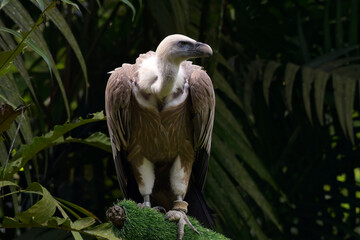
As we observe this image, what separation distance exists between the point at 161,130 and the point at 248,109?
1.85 m

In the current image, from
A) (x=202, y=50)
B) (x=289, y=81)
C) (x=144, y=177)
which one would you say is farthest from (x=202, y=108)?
(x=289, y=81)

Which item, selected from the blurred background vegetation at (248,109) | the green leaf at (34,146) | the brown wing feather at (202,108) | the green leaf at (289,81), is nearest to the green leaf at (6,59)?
the green leaf at (34,146)

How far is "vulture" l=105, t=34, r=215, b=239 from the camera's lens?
2.81m

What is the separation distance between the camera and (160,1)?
4.25 m

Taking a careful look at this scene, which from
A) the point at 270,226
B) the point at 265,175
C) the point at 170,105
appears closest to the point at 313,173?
Result: the point at 270,226

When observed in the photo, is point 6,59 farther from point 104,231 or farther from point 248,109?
point 248,109

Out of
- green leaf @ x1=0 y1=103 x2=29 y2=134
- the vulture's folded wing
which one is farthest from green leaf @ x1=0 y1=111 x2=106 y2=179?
green leaf @ x1=0 y1=103 x2=29 y2=134

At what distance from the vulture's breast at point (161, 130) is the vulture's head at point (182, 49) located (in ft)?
0.68

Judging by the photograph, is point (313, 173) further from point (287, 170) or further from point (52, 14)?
point (52, 14)

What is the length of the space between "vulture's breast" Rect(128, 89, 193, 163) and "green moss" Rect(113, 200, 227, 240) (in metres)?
0.41

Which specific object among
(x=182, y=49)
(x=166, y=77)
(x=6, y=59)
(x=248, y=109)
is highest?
(x=6, y=59)

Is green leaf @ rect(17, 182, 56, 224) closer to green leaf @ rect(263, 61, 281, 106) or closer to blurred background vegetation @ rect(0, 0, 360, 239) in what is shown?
blurred background vegetation @ rect(0, 0, 360, 239)

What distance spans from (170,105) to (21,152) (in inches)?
28.7

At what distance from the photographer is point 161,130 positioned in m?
2.92
